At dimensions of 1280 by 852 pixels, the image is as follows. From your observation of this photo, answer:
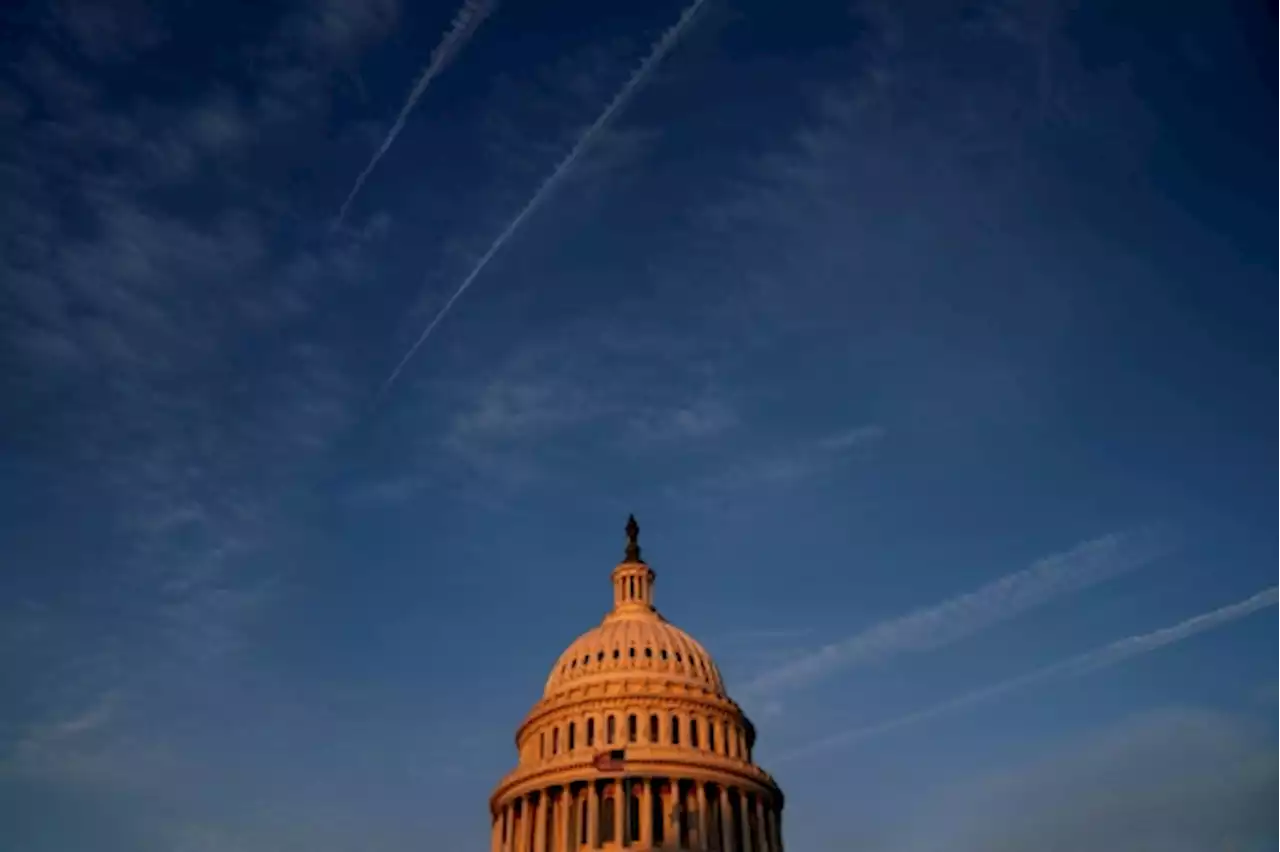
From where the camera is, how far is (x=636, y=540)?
4427 inches

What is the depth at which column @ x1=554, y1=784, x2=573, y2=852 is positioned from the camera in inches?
3398

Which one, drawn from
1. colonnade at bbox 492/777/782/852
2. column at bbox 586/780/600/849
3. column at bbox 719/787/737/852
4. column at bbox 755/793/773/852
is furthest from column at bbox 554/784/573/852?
column at bbox 755/793/773/852

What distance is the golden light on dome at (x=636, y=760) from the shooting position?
3393 inches

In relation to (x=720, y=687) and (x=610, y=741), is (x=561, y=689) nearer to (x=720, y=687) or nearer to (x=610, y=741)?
(x=610, y=741)

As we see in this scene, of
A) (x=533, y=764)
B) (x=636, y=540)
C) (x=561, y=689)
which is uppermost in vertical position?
(x=636, y=540)

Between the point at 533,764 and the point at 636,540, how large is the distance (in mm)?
27211

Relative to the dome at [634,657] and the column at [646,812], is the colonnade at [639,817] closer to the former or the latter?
the column at [646,812]

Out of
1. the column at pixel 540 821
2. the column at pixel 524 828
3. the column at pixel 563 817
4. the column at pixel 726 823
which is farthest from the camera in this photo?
the column at pixel 524 828

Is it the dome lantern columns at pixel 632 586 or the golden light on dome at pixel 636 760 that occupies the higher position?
the dome lantern columns at pixel 632 586

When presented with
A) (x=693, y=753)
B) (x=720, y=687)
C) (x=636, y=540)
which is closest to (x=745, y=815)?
(x=693, y=753)

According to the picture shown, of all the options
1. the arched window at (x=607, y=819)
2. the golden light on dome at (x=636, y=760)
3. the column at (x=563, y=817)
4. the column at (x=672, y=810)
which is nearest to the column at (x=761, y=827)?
the golden light on dome at (x=636, y=760)

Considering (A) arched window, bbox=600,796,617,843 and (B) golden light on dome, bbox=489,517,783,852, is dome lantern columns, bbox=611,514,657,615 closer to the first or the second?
(B) golden light on dome, bbox=489,517,783,852

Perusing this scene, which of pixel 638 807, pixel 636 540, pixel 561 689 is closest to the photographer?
pixel 638 807

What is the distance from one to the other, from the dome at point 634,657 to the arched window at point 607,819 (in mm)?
10007
